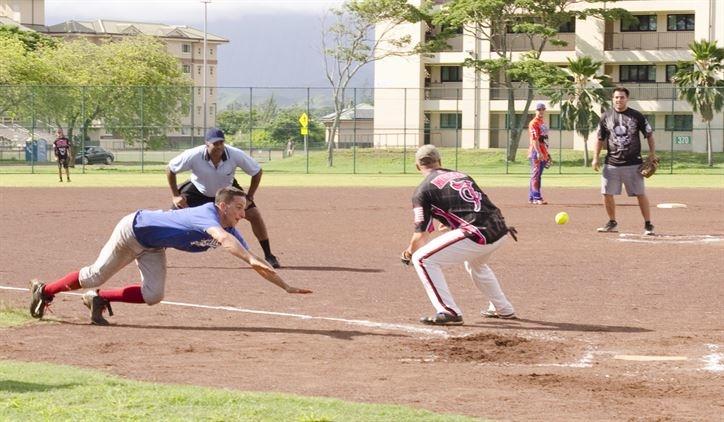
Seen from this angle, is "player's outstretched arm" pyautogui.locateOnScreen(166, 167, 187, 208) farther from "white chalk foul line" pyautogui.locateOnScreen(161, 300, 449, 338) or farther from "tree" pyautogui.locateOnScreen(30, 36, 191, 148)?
"tree" pyautogui.locateOnScreen(30, 36, 191, 148)

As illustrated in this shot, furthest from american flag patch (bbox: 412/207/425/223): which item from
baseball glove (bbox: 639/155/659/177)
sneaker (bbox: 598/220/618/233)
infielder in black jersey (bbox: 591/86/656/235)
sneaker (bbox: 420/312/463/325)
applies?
sneaker (bbox: 598/220/618/233)

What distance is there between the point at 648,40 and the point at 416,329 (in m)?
65.6

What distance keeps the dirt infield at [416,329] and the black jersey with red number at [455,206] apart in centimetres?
84

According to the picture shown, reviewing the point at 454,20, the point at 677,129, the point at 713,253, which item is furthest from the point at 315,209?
the point at 677,129

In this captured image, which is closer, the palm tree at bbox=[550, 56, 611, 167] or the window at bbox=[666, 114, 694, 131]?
the palm tree at bbox=[550, 56, 611, 167]

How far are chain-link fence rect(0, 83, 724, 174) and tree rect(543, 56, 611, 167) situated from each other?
677mm

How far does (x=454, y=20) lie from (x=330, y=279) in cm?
5401

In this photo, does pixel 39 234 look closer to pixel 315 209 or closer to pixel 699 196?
pixel 315 209

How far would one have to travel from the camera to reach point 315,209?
2461 centimetres

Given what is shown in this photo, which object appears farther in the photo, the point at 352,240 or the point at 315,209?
the point at 315,209

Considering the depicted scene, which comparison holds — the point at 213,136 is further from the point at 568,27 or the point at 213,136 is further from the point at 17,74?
the point at 568,27

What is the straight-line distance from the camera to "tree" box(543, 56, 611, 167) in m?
61.6

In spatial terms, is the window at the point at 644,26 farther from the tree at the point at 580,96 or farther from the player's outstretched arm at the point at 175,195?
the player's outstretched arm at the point at 175,195

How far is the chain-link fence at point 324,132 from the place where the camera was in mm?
53312
